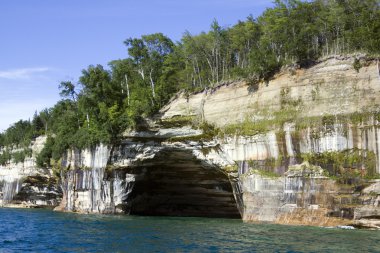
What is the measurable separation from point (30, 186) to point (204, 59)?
1169 inches

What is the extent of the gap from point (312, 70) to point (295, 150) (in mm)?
6539

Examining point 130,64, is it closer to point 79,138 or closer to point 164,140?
point 79,138

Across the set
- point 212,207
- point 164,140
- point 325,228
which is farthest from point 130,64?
point 325,228

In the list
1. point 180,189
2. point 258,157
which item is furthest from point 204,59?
point 258,157

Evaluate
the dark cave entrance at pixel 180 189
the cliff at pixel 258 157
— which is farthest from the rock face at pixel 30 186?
the dark cave entrance at pixel 180 189

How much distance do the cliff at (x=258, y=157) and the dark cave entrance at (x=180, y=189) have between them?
0.11 m

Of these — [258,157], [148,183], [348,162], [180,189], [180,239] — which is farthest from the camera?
[180,189]

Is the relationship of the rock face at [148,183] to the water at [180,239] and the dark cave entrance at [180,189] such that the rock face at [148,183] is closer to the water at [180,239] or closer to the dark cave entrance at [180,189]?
the dark cave entrance at [180,189]

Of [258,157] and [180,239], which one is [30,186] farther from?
[180,239]

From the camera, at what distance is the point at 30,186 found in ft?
199

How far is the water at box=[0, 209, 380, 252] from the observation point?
69.9ft

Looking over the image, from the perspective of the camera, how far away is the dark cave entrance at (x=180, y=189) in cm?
4354

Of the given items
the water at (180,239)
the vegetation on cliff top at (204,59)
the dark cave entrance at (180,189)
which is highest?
the vegetation on cliff top at (204,59)

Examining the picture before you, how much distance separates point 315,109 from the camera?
33.8m
